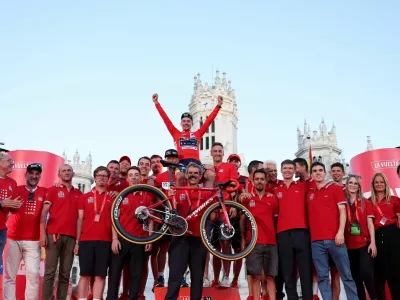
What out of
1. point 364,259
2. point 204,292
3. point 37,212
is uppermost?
point 37,212

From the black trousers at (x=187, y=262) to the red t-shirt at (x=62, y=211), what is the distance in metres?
2.26

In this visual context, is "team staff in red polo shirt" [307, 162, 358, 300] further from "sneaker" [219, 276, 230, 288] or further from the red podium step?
"sneaker" [219, 276, 230, 288]

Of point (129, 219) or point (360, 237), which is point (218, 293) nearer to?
point (129, 219)

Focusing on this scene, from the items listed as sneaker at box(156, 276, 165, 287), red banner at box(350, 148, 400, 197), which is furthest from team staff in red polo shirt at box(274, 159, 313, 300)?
red banner at box(350, 148, 400, 197)

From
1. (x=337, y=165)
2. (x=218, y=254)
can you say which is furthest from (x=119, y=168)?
(x=337, y=165)

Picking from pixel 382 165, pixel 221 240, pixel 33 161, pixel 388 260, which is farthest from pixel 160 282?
pixel 382 165

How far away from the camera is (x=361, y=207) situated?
8.79 meters

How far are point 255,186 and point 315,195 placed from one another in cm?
114

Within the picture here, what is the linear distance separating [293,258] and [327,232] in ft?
2.55

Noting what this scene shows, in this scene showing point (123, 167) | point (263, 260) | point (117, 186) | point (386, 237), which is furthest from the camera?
point (123, 167)

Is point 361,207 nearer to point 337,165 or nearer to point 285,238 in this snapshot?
point 337,165

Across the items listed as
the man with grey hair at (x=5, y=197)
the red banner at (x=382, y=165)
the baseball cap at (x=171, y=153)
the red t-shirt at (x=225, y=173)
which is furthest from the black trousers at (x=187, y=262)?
the red banner at (x=382, y=165)

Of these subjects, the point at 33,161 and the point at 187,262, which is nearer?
the point at 187,262

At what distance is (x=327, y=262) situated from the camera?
7.78 m
